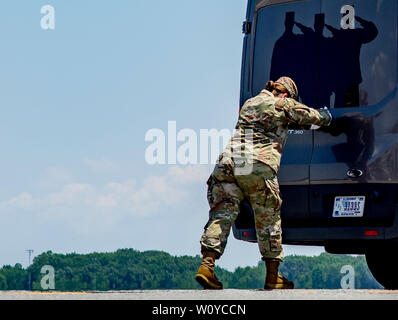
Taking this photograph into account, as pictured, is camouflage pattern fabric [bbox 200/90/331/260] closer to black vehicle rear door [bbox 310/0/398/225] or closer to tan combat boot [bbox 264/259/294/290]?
tan combat boot [bbox 264/259/294/290]

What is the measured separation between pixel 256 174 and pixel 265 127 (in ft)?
1.54

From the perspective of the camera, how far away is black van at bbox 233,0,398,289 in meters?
9.79

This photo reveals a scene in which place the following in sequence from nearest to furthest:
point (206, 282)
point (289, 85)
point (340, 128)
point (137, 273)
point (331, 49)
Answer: point (206, 282)
point (289, 85)
point (340, 128)
point (331, 49)
point (137, 273)

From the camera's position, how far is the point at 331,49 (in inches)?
401

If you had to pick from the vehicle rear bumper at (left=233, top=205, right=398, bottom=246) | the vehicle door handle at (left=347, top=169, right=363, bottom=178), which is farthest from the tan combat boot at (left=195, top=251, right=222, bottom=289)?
the vehicle door handle at (left=347, top=169, right=363, bottom=178)

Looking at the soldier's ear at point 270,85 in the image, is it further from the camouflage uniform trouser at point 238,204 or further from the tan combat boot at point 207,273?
the tan combat boot at point 207,273

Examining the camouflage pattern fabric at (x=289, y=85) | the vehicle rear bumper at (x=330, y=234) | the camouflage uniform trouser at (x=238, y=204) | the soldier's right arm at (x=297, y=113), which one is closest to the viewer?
the camouflage uniform trouser at (x=238, y=204)

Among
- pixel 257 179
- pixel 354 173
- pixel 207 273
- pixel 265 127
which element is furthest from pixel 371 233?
pixel 207 273

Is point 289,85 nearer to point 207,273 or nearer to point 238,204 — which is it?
point 238,204

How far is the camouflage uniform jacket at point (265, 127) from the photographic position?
9.25 meters

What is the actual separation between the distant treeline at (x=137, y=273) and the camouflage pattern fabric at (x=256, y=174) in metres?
64.0

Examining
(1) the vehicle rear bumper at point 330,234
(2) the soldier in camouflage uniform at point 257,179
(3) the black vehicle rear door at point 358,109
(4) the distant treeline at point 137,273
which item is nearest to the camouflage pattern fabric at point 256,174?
(2) the soldier in camouflage uniform at point 257,179
